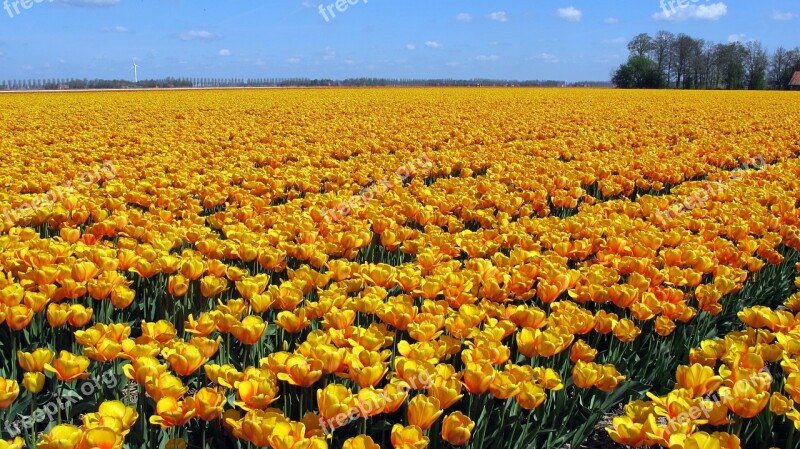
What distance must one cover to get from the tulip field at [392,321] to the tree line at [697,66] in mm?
78336

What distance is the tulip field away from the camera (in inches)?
93.0

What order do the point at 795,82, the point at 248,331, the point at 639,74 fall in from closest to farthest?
the point at 248,331 → the point at 795,82 → the point at 639,74

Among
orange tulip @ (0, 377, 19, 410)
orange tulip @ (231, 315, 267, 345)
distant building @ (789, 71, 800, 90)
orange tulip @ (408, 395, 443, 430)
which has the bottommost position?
orange tulip @ (408, 395, 443, 430)

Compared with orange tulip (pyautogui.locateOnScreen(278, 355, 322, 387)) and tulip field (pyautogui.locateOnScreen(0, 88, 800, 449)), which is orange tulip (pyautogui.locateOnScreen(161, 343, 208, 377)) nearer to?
tulip field (pyautogui.locateOnScreen(0, 88, 800, 449))

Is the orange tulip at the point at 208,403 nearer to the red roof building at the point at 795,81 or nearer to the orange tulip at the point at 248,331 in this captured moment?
the orange tulip at the point at 248,331

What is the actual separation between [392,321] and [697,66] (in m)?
89.6

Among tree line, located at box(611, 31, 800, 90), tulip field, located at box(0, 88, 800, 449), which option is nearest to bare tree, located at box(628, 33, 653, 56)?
tree line, located at box(611, 31, 800, 90)

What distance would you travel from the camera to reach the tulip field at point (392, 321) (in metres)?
2.36

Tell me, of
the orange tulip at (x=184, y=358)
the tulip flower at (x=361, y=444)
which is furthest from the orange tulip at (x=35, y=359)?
the tulip flower at (x=361, y=444)

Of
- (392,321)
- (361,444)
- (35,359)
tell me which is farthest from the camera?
(392,321)

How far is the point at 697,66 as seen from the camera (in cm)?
8188

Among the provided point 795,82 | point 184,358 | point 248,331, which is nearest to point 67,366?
→ point 184,358

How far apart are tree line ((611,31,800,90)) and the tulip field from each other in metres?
78.3

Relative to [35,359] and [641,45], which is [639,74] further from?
[35,359]
